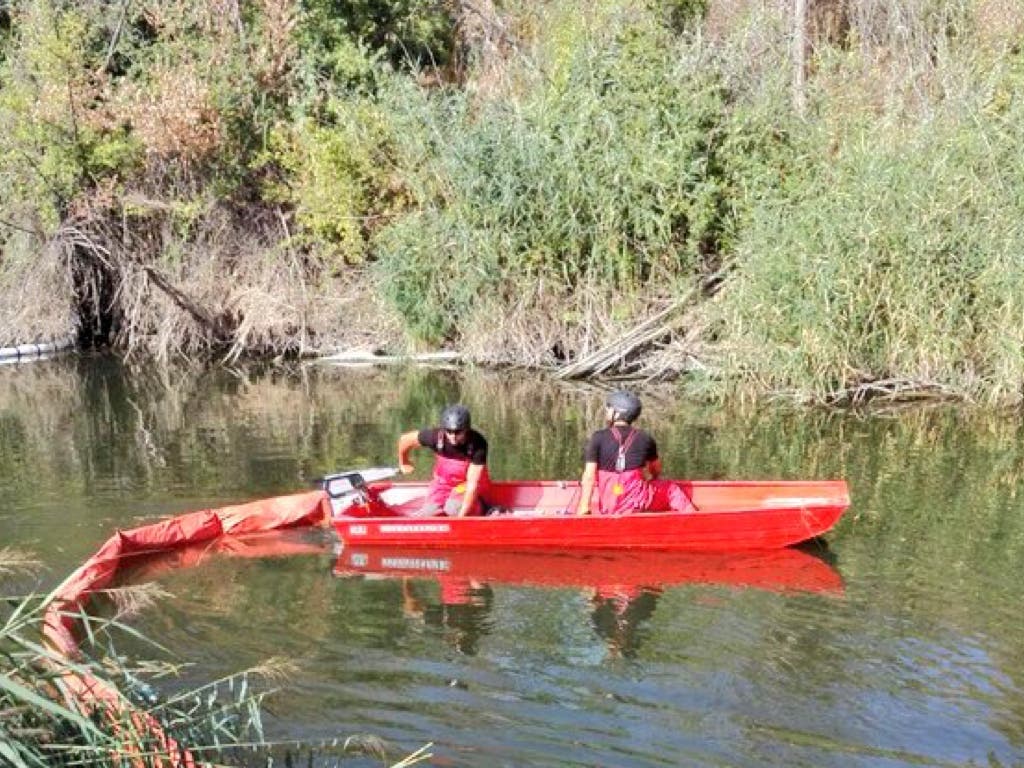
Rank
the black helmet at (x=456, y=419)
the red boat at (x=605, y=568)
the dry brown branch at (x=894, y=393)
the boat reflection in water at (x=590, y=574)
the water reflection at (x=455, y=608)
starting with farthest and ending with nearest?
the dry brown branch at (x=894, y=393) < the black helmet at (x=456, y=419) < the red boat at (x=605, y=568) < the boat reflection in water at (x=590, y=574) < the water reflection at (x=455, y=608)

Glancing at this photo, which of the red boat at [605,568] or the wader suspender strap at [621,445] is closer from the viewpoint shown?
the red boat at [605,568]

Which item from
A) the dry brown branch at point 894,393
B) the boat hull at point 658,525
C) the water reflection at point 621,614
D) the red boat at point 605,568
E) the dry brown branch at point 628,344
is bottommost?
the water reflection at point 621,614

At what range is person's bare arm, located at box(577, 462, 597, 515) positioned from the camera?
10.2 metres

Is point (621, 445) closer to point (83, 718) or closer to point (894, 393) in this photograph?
point (894, 393)

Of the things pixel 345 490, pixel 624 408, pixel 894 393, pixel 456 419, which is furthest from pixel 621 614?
pixel 894 393

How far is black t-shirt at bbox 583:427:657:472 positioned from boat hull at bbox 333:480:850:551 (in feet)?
1.48

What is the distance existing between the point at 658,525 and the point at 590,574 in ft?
2.26

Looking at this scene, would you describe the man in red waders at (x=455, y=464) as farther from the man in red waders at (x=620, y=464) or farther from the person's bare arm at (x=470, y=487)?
the man in red waders at (x=620, y=464)

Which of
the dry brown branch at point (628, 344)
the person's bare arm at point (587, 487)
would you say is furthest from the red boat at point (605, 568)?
the dry brown branch at point (628, 344)

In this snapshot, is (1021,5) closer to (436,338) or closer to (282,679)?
(436,338)

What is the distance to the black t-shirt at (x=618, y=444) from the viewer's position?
1016 cm

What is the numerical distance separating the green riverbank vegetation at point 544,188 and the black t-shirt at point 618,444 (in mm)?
5393

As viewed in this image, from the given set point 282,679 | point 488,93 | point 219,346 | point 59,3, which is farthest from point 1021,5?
point 282,679

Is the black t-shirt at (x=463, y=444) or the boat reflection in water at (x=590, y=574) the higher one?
the black t-shirt at (x=463, y=444)
